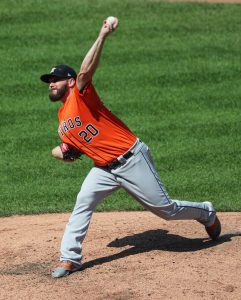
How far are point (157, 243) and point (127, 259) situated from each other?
54 centimetres

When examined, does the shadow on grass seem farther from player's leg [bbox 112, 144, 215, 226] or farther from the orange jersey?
the orange jersey

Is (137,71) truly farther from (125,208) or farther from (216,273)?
(216,273)

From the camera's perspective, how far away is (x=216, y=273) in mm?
7617

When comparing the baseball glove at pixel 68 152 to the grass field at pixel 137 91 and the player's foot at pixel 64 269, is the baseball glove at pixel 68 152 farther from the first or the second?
the grass field at pixel 137 91

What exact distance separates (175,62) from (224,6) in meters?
2.82

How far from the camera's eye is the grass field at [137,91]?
35.5 feet

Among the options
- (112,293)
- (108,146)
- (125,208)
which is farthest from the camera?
(125,208)

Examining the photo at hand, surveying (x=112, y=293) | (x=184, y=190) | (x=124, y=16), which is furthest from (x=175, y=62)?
(x=112, y=293)

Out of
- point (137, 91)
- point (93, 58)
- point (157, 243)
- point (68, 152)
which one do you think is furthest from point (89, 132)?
point (137, 91)

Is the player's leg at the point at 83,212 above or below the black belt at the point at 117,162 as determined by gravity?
below

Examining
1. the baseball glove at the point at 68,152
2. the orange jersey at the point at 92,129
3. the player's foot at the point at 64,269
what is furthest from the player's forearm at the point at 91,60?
the player's foot at the point at 64,269

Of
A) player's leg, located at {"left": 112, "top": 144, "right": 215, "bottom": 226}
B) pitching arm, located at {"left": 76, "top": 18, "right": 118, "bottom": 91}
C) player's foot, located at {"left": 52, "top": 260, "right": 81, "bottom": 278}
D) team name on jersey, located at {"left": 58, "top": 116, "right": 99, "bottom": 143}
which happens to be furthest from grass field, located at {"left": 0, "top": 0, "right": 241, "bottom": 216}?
pitching arm, located at {"left": 76, "top": 18, "right": 118, "bottom": 91}

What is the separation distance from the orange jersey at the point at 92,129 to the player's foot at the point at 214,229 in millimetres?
1219

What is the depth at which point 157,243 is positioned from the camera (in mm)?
8562
